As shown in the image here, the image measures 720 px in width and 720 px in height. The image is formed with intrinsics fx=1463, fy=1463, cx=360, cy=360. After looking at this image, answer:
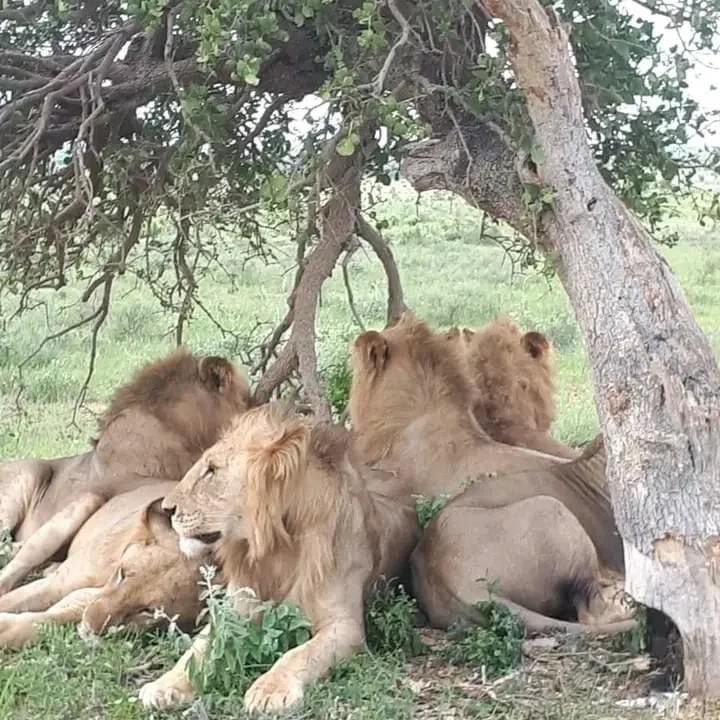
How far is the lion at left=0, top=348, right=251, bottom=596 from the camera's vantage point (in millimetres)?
5809

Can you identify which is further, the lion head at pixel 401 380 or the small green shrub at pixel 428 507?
the lion head at pixel 401 380

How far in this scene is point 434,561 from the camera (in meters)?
4.74

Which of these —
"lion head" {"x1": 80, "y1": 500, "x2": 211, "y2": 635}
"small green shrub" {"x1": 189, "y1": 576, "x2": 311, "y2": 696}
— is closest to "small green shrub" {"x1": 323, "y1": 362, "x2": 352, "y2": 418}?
"lion head" {"x1": 80, "y1": 500, "x2": 211, "y2": 635}

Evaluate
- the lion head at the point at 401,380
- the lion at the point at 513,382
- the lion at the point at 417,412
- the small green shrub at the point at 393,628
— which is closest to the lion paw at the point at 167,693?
the small green shrub at the point at 393,628

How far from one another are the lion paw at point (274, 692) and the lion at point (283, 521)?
0.70ft

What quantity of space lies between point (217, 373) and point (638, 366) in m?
2.26

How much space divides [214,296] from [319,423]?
35.2ft

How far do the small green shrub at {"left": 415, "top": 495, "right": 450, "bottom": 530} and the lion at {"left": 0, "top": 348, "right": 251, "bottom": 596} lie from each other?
866 millimetres

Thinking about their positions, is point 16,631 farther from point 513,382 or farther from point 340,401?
point 340,401

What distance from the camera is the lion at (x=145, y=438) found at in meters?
5.81

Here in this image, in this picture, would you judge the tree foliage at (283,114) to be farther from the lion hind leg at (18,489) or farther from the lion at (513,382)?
the lion hind leg at (18,489)

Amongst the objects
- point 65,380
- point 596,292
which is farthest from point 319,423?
point 65,380

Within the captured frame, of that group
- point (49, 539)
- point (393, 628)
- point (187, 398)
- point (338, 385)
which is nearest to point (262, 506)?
point (393, 628)

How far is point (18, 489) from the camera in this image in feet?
20.1
